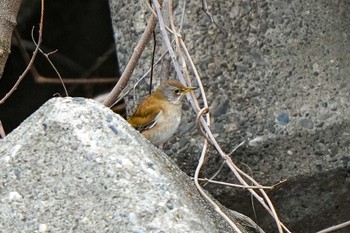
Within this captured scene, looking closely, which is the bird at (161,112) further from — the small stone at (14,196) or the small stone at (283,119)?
the small stone at (14,196)

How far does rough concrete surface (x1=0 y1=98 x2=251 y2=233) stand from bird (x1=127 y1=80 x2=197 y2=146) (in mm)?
1438

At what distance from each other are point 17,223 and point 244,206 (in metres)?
1.86

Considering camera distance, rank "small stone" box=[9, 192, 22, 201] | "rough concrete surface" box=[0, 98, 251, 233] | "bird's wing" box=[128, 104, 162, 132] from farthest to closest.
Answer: "bird's wing" box=[128, 104, 162, 132] < "small stone" box=[9, 192, 22, 201] < "rough concrete surface" box=[0, 98, 251, 233]

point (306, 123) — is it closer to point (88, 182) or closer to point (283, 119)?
point (283, 119)

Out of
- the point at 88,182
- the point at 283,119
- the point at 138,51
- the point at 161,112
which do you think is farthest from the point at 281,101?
the point at 88,182

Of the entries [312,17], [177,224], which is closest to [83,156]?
[177,224]

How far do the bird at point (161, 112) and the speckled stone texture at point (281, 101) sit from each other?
0.29ft

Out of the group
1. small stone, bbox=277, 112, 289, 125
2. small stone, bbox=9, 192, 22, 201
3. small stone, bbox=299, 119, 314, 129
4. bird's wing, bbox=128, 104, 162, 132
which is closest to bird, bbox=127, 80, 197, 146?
bird's wing, bbox=128, 104, 162, 132

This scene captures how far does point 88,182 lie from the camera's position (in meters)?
3.44

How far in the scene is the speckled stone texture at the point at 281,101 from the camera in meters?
5.00

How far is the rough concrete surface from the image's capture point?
11.0 ft

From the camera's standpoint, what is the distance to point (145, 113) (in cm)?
530

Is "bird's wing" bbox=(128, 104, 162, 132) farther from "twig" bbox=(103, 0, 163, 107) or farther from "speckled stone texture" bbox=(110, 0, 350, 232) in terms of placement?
"twig" bbox=(103, 0, 163, 107)

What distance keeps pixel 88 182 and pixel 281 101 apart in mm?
1818
